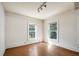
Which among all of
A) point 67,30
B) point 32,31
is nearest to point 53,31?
point 67,30

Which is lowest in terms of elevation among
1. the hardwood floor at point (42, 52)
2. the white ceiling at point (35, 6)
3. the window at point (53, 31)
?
the hardwood floor at point (42, 52)

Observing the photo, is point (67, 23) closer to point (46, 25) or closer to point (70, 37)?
point (70, 37)

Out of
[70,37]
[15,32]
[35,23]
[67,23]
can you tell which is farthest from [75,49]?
[15,32]

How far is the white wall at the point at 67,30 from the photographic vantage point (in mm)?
2693

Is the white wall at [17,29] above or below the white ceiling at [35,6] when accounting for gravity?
below

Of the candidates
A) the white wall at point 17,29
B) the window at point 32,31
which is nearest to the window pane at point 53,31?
the white wall at point 17,29

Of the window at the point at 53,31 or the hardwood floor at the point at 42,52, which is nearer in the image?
the hardwood floor at the point at 42,52

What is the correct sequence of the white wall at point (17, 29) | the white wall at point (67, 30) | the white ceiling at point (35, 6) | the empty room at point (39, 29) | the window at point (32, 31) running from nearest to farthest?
the white ceiling at point (35, 6)
the empty room at point (39, 29)
the white wall at point (67, 30)
the white wall at point (17, 29)
the window at point (32, 31)

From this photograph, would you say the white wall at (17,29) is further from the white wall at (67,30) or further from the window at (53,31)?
the white wall at (67,30)

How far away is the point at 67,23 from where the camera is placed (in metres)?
2.94

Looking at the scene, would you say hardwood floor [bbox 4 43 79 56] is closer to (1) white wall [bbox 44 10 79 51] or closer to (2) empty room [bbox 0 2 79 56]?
(2) empty room [bbox 0 2 79 56]

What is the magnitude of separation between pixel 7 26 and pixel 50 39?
74.3 inches

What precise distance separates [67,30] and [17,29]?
220 cm

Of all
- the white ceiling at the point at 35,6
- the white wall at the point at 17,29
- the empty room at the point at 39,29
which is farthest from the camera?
the white wall at the point at 17,29
